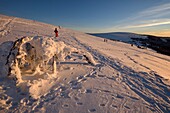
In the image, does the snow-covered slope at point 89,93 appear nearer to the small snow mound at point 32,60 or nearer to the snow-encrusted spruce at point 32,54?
the small snow mound at point 32,60

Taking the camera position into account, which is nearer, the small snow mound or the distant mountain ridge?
the small snow mound

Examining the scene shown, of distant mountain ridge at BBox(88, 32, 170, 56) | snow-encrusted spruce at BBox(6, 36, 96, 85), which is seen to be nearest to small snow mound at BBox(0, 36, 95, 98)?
snow-encrusted spruce at BBox(6, 36, 96, 85)

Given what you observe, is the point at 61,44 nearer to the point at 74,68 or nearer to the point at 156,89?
the point at 74,68

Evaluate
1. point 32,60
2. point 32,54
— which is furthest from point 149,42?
point 32,54

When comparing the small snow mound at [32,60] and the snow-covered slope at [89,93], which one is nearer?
the snow-covered slope at [89,93]

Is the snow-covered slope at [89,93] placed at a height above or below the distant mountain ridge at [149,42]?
above

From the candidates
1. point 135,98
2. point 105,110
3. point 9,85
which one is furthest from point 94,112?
point 9,85

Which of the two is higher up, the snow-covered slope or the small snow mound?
the small snow mound

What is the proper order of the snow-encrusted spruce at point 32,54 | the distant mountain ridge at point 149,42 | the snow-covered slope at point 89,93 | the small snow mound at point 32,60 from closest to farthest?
1. the snow-covered slope at point 89,93
2. the small snow mound at point 32,60
3. the snow-encrusted spruce at point 32,54
4. the distant mountain ridge at point 149,42

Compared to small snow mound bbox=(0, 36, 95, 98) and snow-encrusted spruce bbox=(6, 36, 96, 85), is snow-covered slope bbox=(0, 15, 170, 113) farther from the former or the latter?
snow-encrusted spruce bbox=(6, 36, 96, 85)

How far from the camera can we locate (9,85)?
7.12 meters

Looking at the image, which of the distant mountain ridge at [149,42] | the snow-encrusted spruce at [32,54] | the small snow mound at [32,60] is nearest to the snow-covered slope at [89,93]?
the small snow mound at [32,60]

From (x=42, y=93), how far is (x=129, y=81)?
415 cm

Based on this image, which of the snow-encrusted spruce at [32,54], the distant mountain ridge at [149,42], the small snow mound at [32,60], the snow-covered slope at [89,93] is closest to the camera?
the snow-covered slope at [89,93]
